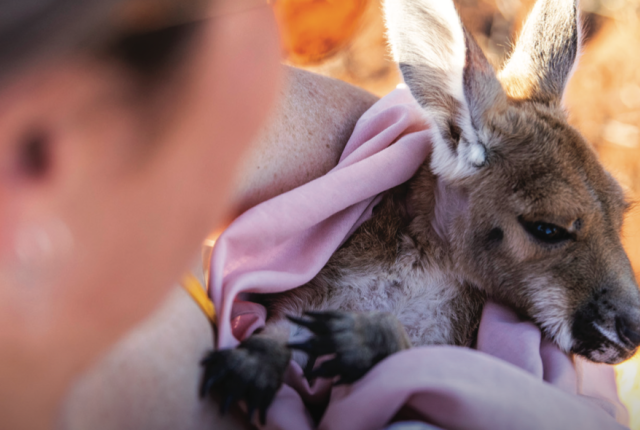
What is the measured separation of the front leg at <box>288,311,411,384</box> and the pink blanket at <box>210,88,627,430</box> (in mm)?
52

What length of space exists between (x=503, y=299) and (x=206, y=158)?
3.57 ft

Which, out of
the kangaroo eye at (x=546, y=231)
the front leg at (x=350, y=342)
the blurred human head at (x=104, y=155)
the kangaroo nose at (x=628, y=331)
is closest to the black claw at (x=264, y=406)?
the front leg at (x=350, y=342)

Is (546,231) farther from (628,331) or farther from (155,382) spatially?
(155,382)

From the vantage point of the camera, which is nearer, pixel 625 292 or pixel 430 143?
pixel 625 292

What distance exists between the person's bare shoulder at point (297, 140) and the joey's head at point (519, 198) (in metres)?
0.36

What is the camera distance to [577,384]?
3.93 feet

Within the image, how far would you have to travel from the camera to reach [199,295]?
3.19 ft

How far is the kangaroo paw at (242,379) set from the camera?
0.88 metres

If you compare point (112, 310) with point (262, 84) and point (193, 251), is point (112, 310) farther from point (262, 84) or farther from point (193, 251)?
point (262, 84)

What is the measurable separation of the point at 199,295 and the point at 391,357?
43 cm

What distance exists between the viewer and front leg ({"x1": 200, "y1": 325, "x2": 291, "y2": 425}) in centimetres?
89

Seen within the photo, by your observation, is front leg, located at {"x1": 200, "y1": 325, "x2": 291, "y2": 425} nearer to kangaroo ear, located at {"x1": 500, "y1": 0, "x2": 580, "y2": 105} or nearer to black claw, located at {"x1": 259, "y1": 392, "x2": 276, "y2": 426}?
black claw, located at {"x1": 259, "y1": 392, "x2": 276, "y2": 426}

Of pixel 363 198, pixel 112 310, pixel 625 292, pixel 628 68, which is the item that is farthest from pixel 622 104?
pixel 112 310

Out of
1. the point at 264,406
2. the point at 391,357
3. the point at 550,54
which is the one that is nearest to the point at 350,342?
the point at 391,357
